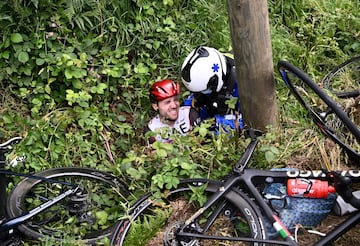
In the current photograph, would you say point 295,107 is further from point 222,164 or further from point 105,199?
point 105,199

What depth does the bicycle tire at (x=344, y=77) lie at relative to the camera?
5.25 meters

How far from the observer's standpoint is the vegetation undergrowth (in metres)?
3.99

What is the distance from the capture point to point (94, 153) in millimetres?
4590

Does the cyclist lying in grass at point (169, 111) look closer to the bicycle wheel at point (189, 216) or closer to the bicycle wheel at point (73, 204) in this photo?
the bicycle wheel at point (73, 204)

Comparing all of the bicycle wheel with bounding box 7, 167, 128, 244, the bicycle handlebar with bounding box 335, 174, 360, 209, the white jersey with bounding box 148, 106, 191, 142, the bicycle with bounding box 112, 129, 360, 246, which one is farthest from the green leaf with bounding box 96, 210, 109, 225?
the bicycle handlebar with bounding box 335, 174, 360, 209

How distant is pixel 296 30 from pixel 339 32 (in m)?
0.54

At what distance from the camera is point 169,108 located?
492 centimetres

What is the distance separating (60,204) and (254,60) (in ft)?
6.09

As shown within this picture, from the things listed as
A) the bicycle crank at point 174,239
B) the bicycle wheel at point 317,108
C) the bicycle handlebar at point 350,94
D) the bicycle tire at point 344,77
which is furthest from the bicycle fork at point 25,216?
the bicycle tire at point 344,77

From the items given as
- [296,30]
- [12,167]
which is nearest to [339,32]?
[296,30]

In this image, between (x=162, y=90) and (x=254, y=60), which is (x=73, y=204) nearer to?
(x=162, y=90)

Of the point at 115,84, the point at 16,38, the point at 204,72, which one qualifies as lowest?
the point at 115,84

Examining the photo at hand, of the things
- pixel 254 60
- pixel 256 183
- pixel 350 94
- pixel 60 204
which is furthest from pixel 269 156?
pixel 60 204

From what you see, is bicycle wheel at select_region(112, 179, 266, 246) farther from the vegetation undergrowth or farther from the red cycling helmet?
the red cycling helmet
